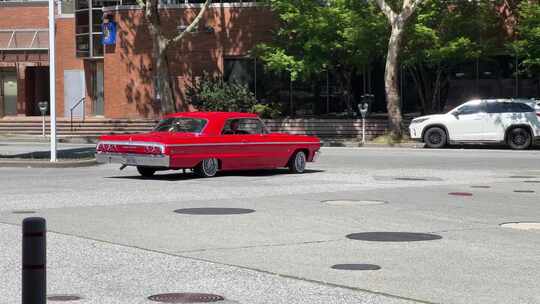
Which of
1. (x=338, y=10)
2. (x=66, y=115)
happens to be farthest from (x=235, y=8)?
(x=66, y=115)

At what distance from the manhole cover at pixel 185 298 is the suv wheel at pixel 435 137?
1148 inches

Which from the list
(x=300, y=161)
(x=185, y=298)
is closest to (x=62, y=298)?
(x=185, y=298)

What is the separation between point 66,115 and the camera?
54.8m

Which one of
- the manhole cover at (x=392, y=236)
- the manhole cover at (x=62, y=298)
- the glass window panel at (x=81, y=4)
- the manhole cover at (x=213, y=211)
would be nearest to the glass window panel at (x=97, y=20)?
the glass window panel at (x=81, y=4)

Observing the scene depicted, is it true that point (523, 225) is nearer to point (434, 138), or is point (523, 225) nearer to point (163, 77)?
point (434, 138)

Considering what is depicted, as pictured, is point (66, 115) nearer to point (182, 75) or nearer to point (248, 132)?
point (182, 75)

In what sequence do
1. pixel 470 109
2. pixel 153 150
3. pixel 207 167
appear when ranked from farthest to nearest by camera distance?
pixel 470 109 < pixel 207 167 < pixel 153 150

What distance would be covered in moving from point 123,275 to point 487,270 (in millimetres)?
3307

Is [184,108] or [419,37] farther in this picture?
[184,108]

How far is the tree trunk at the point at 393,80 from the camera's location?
131 ft

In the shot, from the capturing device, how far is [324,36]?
1711 inches

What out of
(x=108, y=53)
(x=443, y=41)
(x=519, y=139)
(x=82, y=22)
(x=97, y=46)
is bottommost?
(x=519, y=139)

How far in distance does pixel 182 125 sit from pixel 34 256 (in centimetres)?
1667

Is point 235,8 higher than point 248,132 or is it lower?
higher
